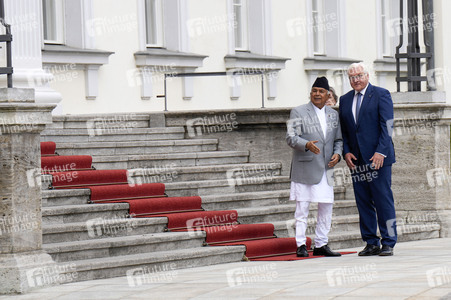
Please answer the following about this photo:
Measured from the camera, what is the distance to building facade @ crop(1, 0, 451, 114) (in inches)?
628

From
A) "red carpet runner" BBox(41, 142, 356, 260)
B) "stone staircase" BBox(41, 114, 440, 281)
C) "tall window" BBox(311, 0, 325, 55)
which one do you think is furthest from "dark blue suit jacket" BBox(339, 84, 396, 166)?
"tall window" BBox(311, 0, 325, 55)

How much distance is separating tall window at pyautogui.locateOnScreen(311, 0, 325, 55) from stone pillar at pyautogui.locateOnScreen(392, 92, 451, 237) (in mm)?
9048

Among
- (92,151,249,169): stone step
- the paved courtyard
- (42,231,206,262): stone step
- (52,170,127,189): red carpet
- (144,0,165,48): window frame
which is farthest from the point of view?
(144,0,165,48): window frame

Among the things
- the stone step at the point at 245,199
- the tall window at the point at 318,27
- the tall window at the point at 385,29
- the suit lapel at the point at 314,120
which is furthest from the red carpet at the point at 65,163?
the tall window at the point at 385,29

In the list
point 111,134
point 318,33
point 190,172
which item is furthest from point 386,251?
point 318,33

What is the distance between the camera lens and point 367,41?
24.3 meters

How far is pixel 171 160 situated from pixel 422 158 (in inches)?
120

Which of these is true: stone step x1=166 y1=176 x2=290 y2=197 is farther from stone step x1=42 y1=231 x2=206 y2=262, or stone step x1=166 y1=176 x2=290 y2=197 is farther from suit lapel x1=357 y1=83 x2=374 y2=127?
suit lapel x1=357 y1=83 x2=374 y2=127

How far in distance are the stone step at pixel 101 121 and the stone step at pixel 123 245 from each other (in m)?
3.16

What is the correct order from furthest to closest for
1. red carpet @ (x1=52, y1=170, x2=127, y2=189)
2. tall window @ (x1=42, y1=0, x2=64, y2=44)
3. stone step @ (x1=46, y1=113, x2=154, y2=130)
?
1. tall window @ (x1=42, y1=0, x2=64, y2=44)
2. stone step @ (x1=46, y1=113, x2=154, y2=130)
3. red carpet @ (x1=52, y1=170, x2=127, y2=189)

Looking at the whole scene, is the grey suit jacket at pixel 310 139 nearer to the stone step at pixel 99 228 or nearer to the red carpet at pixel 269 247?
the red carpet at pixel 269 247

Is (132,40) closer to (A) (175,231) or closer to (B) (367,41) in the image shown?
(A) (175,231)

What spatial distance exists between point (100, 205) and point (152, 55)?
6.32 m

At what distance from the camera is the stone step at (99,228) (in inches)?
422
